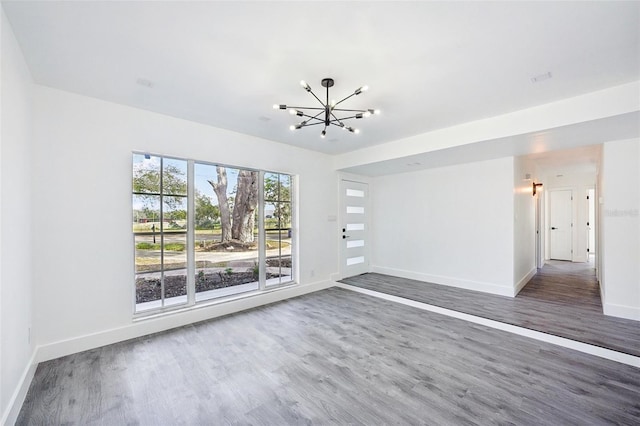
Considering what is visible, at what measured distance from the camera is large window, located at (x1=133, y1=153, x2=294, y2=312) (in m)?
3.58

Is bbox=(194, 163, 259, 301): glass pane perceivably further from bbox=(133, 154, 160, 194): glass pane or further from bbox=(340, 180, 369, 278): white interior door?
bbox=(340, 180, 369, 278): white interior door

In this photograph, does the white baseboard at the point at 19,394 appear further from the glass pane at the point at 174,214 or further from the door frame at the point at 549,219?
the door frame at the point at 549,219

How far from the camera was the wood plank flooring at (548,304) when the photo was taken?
3.23 metres

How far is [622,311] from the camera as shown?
372 centimetres

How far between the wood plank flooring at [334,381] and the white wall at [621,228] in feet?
5.74

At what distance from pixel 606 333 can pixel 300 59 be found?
470 cm

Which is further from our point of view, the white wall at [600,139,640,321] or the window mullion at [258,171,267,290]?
the window mullion at [258,171,267,290]

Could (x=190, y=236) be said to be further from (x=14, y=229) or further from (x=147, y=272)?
(x=14, y=229)

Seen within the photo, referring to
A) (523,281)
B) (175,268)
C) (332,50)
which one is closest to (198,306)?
(175,268)

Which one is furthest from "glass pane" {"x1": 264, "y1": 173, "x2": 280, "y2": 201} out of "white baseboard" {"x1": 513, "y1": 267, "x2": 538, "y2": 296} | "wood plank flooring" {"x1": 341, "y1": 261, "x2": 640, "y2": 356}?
"white baseboard" {"x1": 513, "y1": 267, "x2": 538, "y2": 296}

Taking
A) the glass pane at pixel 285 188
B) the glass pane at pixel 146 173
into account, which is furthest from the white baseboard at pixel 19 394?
the glass pane at pixel 285 188

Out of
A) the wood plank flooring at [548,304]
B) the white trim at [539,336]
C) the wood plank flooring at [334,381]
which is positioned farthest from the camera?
the wood plank flooring at [548,304]

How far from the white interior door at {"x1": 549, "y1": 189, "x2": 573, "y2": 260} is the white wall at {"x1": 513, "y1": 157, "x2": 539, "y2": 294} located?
312cm

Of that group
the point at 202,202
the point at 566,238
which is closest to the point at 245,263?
the point at 202,202
